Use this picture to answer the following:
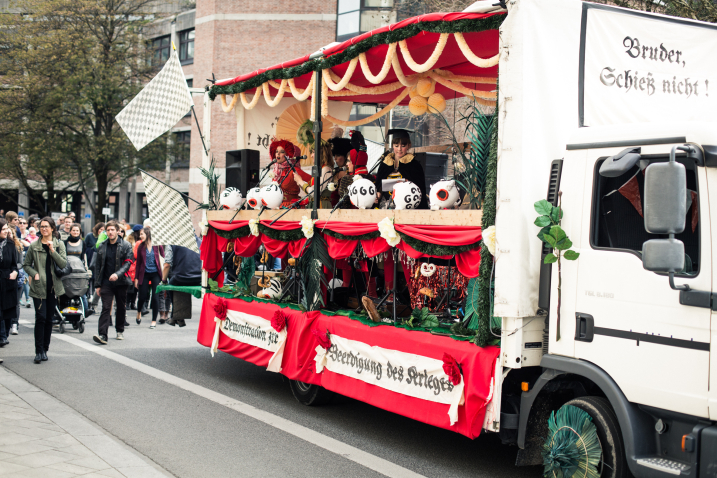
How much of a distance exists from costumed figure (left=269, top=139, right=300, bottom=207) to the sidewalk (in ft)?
12.3

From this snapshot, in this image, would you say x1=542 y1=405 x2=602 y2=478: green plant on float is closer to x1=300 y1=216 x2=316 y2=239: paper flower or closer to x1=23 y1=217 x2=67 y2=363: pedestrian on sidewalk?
x1=300 y1=216 x2=316 y2=239: paper flower

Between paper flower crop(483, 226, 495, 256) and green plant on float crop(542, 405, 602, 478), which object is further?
paper flower crop(483, 226, 495, 256)

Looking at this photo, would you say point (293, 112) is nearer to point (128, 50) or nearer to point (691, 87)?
point (691, 87)

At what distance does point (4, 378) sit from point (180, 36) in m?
37.9

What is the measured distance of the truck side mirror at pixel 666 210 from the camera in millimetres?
3855

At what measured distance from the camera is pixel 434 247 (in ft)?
19.4

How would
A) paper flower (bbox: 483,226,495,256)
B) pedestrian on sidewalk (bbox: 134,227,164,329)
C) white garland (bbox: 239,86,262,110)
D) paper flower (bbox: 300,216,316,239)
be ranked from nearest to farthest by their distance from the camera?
paper flower (bbox: 483,226,495,256), paper flower (bbox: 300,216,316,239), white garland (bbox: 239,86,262,110), pedestrian on sidewalk (bbox: 134,227,164,329)

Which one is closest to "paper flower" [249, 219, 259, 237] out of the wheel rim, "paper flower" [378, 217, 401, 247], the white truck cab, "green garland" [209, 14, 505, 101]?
"green garland" [209, 14, 505, 101]

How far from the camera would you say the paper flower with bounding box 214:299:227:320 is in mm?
9422

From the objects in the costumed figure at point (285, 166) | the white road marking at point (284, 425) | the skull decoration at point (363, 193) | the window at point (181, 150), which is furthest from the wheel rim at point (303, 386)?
the window at point (181, 150)

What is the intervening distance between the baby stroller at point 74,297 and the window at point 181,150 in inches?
1063

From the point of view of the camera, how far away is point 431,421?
584 centimetres

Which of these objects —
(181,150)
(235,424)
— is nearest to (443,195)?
(235,424)

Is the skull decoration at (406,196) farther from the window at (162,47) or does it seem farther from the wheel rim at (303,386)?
the window at (162,47)
